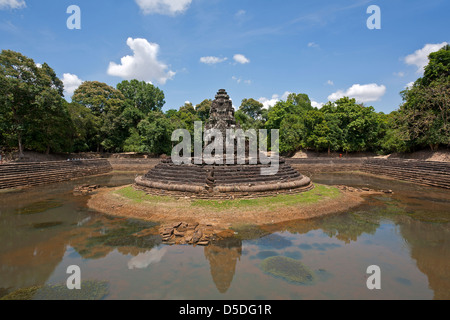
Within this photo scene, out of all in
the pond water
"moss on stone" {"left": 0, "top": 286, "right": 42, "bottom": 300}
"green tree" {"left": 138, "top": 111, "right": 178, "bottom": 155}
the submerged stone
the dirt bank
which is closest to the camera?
"moss on stone" {"left": 0, "top": 286, "right": 42, "bottom": 300}

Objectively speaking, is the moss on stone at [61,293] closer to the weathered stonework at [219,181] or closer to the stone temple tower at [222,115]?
the weathered stonework at [219,181]

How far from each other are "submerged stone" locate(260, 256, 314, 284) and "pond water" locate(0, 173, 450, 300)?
2 centimetres

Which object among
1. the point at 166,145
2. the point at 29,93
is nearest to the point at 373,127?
the point at 166,145

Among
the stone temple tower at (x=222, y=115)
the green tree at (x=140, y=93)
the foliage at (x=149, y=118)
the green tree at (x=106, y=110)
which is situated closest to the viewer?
the stone temple tower at (x=222, y=115)

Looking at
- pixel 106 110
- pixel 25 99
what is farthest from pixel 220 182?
pixel 106 110

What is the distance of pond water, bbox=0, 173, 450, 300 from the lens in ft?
15.2

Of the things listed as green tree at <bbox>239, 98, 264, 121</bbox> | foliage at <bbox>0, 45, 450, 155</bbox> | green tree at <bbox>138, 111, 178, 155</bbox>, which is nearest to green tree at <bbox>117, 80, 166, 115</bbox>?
foliage at <bbox>0, 45, 450, 155</bbox>

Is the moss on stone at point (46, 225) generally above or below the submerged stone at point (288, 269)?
below

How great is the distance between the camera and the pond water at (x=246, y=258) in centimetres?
463

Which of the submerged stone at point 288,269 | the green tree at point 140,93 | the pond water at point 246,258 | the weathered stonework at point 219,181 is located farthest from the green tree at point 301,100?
the submerged stone at point 288,269

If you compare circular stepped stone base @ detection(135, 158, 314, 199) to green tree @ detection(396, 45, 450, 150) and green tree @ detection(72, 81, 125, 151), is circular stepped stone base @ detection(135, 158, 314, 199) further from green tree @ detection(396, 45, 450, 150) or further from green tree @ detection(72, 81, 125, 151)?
green tree @ detection(72, 81, 125, 151)

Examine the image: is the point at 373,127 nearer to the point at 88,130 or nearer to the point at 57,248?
the point at 57,248

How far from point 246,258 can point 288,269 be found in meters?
1.12

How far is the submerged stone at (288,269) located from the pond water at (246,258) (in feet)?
0.08
